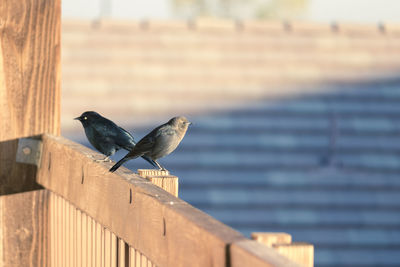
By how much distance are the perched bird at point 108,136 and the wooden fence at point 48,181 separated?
0.47m

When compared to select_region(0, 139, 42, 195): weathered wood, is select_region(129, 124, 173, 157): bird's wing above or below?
above

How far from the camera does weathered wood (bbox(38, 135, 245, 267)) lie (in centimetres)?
178

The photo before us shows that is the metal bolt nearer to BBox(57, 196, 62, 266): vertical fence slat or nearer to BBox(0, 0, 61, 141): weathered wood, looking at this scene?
BBox(0, 0, 61, 141): weathered wood

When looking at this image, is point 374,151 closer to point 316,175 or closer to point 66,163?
point 316,175

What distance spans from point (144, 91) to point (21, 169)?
8757 millimetres

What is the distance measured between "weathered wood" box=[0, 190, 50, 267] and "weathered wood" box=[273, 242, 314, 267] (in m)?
1.87

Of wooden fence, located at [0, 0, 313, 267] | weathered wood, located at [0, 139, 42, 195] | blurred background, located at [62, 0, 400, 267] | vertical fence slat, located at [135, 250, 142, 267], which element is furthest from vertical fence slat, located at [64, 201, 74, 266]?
blurred background, located at [62, 0, 400, 267]

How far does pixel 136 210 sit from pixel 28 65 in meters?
1.22

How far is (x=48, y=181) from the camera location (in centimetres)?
321

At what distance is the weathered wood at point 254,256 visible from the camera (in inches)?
57.5

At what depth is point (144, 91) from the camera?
39.6 feet

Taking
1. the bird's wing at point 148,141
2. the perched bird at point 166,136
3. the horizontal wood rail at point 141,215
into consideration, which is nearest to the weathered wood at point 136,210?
the horizontal wood rail at point 141,215

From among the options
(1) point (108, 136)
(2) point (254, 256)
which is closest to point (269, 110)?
(1) point (108, 136)

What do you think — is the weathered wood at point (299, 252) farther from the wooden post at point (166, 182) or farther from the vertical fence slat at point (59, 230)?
the vertical fence slat at point (59, 230)
